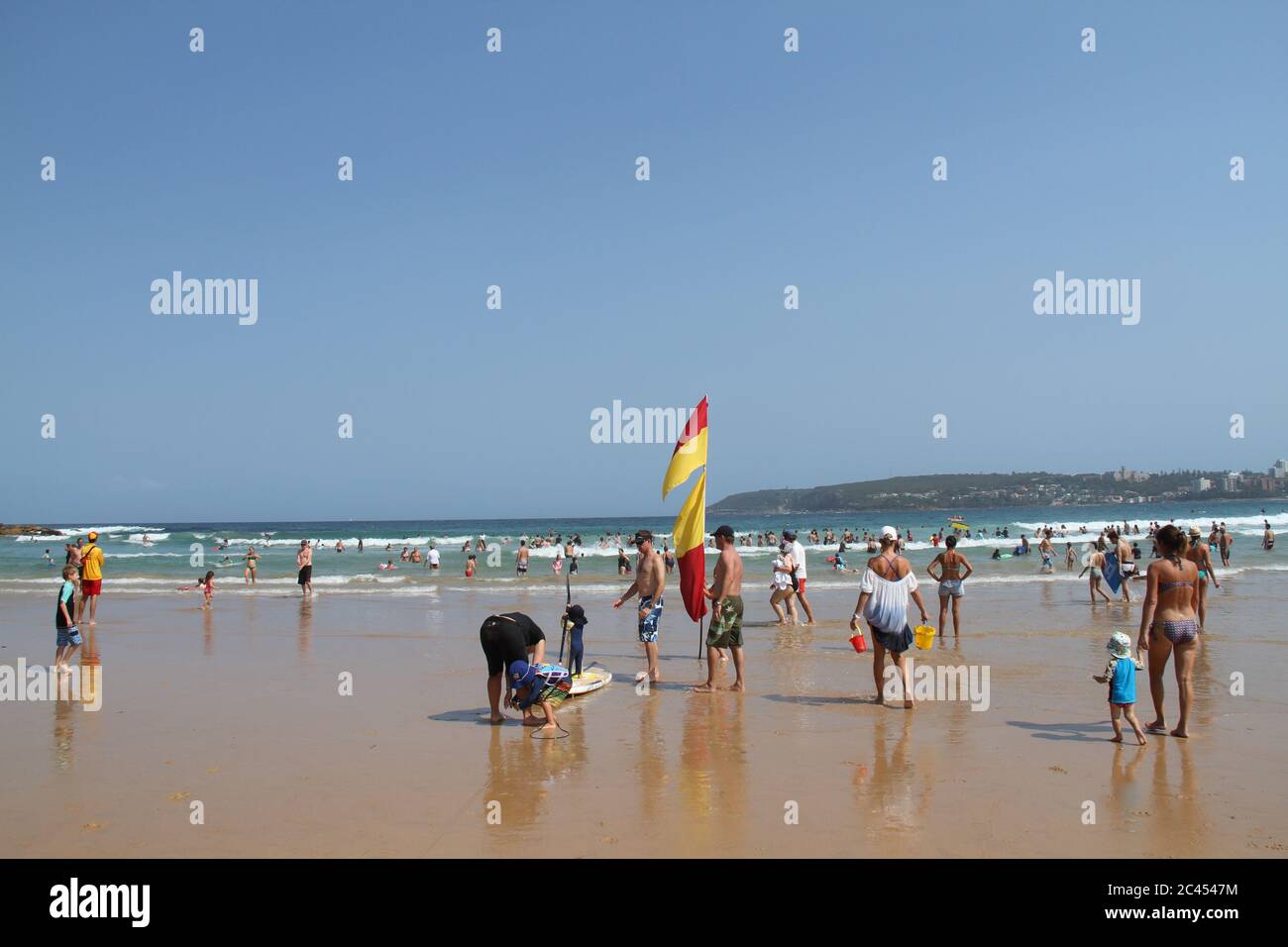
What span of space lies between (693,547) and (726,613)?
897mm

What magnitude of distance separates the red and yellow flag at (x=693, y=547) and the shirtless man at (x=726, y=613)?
284 millimetres

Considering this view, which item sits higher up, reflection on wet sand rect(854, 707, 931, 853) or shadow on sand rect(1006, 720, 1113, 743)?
reflection on wet sand rect(854, 707, 931, 853)

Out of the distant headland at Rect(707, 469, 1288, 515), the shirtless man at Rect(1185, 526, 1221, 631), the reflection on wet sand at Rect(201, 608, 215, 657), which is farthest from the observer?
the distant headland at Rect(707, 469, 1288, 515)

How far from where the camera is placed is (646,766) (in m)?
6.95

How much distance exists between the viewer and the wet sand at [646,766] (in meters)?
5.38

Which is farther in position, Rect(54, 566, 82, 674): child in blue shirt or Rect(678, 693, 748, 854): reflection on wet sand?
Rect(54, 566, 82, 674): child in blue shirt

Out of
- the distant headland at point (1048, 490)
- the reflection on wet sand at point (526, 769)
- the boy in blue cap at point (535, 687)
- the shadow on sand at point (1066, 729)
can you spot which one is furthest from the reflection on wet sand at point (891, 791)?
Result: the distant headland at point (1048, 490)

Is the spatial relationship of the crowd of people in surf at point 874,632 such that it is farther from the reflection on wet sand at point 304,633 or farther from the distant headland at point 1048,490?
the distant headland at point 1048,490

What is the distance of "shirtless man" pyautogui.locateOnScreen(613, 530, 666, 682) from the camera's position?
34.2ft

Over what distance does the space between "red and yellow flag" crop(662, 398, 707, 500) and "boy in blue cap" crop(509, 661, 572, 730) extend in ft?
9.79

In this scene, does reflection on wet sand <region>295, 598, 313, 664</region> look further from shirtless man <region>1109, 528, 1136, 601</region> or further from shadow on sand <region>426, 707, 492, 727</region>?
shirtless man <region>1109, 528, 1136, 601</region>

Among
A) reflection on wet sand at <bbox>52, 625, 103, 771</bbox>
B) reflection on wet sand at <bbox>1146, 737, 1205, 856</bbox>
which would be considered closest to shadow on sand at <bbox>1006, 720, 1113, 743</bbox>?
reflection on wet sand at <bbox>1146, 737, 1205, 856</bbox>
